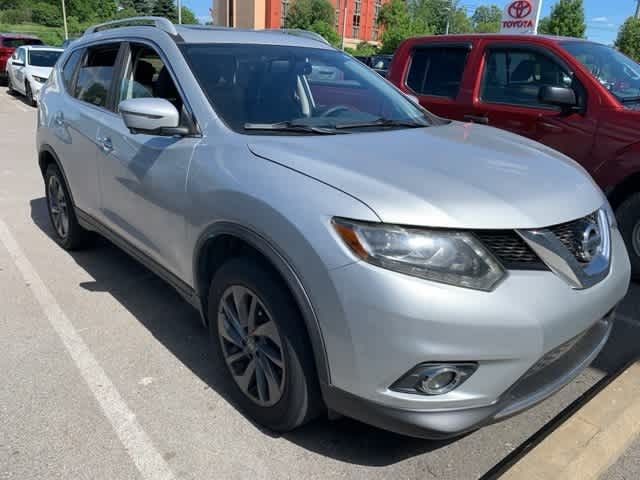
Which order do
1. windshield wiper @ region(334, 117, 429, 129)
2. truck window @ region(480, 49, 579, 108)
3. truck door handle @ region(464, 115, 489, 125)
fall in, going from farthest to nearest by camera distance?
1. truck door handle @ region(464, 115, 489, 125)
2. truck window @ region(480, 49, 579, 108)
3. windshield wiper @ region(334, 117, 429, 129)

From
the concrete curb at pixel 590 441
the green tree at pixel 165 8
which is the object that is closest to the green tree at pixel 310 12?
the green tree at pixel 165 8

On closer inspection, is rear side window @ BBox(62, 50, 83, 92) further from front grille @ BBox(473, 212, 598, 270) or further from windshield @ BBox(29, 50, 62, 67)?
windshield @ BBox(29, 50, 62, 67)

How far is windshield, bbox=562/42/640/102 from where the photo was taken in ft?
14.9

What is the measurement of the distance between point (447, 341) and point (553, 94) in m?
3.12

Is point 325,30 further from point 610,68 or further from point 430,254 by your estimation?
point 430,254

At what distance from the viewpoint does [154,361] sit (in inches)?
124

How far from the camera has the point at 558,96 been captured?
14.2 ft

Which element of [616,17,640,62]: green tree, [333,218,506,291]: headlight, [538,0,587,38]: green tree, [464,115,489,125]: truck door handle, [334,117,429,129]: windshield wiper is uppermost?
[538,0,587,38]: green tree

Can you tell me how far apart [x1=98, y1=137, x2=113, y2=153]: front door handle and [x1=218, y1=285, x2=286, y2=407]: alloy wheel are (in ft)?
4.79

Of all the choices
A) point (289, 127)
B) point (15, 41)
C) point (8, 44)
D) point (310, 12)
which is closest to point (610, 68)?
point (289, 127)

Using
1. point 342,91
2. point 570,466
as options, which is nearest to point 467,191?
point 570,466

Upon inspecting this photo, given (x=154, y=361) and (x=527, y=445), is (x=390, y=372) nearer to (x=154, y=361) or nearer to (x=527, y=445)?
(x=527, y=445)

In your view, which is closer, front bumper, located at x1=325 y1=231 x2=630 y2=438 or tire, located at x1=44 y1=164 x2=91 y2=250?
front bumper, located at x1=325 y1=231 x2=630 y2=438

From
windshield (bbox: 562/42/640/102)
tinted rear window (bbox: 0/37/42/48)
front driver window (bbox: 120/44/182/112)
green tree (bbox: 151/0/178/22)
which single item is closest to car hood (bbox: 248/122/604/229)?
front driver window (bbox: 120/44/182/112)
